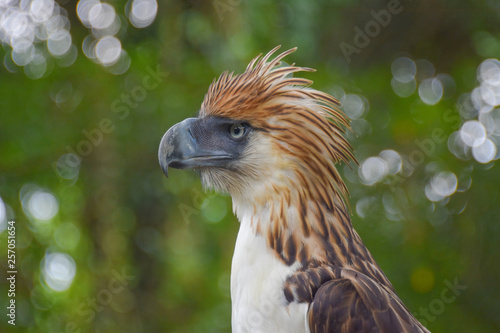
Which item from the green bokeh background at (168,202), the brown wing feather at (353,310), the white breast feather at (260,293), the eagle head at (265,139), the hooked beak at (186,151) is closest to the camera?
the brown wing feather at (353,310)

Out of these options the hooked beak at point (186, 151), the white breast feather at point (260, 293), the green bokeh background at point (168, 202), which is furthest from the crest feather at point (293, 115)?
the green bokeh background at point (168, 202)

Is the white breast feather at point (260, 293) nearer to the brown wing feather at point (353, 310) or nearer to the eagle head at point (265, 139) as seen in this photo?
the brown wing feather at point (353, 310)

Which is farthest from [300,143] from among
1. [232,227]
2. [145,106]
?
[145,106]

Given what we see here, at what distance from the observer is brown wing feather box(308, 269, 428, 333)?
2.35 m

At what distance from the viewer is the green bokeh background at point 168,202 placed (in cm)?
600

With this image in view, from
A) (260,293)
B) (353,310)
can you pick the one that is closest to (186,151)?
(260,293)

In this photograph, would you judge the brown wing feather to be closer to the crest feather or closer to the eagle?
the eagle

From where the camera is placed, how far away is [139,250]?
640cm

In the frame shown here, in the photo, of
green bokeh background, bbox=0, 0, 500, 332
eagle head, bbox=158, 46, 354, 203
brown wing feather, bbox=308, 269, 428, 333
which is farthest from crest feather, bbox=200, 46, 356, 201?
green bokeh background, bbox=0, 0, 500, 332

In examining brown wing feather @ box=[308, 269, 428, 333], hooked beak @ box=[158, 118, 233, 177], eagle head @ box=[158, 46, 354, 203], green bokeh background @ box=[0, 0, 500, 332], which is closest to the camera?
brown wing feather @ box=[308, 269, 428, 333]

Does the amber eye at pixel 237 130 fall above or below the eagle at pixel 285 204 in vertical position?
above

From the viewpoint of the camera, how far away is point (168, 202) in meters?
6.39

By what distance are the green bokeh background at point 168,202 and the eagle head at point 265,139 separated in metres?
2.99

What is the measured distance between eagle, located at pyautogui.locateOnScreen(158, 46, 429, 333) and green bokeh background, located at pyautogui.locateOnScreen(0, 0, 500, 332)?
3014 mm
